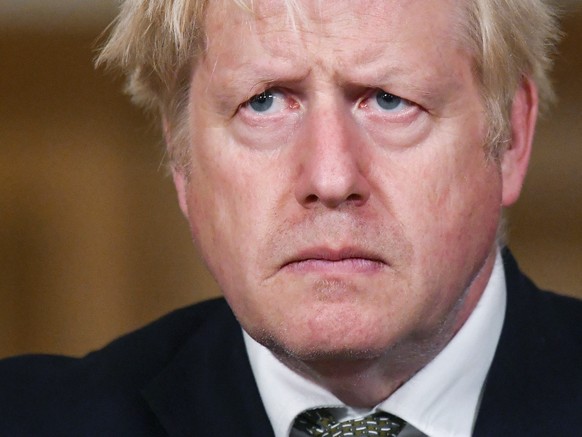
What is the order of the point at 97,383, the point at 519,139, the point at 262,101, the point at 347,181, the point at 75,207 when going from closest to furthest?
the point at 347,181 < the point at 262,101 < the point at 519,139 < the point at 97,383 < the point at 75,207

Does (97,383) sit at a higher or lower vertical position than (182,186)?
lower

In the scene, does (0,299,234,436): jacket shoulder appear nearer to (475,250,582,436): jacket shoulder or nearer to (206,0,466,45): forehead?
(475,250,582,436): jacket shoulder

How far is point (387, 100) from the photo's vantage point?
4.90 feet

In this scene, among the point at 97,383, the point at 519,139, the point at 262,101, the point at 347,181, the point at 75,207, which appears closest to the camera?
the point at 347,181

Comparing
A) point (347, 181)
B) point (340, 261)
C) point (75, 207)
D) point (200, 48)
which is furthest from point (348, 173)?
point (75, 207)

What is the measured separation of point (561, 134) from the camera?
3.41 metres

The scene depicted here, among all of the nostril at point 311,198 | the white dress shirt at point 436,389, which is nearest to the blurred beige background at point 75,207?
the white dress shirt at point 436,389

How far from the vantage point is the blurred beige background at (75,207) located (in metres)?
3.61

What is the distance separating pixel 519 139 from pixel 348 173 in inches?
15.4

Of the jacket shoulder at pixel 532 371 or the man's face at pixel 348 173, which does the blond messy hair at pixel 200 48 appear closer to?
the man's face at pixel 348 173

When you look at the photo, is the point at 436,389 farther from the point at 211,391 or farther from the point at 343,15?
the point at 343,15

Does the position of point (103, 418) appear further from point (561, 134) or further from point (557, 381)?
point (561, 134)

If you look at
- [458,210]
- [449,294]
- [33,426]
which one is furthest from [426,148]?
[33,426]

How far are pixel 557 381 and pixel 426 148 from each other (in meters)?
0.40
